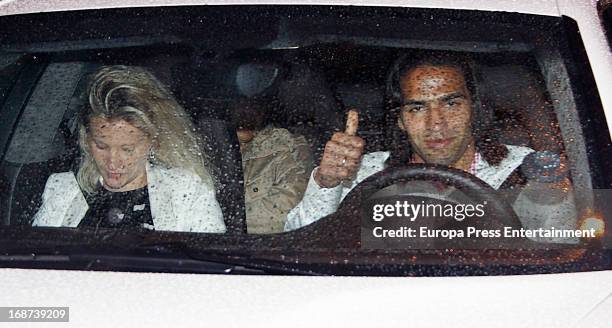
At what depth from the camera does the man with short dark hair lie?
9.18 ft

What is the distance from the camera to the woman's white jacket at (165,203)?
9.20ft

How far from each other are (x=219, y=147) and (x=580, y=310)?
0.97m

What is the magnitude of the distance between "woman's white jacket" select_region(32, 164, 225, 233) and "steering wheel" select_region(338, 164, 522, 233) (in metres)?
0.32

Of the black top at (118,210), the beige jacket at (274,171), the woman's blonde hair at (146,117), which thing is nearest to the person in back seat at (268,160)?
the beige jacket at (274,171)

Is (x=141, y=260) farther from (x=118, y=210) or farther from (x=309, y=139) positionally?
(x=309, y=139)

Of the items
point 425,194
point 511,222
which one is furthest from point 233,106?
point 511,222

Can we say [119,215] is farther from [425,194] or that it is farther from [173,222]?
[425,194]

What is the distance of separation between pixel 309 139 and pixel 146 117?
0.42 m

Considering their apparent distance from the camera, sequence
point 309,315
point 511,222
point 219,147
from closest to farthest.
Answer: point 309,315 < point 511,222 < point 219,147

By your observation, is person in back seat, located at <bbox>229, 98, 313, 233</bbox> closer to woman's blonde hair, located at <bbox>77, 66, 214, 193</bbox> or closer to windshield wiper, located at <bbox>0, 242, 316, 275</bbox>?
woman's blonde hair, located at <bbox>77, 66, 214, 193</bbox>

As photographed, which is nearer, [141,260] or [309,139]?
[141,260]

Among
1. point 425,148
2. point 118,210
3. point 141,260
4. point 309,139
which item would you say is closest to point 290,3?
point 309,139

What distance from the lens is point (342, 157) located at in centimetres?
284

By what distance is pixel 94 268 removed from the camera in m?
2.60
